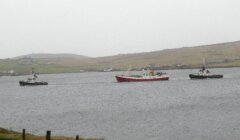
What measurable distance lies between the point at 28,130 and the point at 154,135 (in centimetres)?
1973

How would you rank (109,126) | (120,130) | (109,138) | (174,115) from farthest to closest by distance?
1. (174,115)
2. (109,126)
3. (120,130)
4. (109,138)

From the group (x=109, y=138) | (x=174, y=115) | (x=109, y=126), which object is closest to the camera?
(x=109, y=138)

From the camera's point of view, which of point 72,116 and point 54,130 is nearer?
point 54,130

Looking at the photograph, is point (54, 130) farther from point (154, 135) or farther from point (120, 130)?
point (154, 135)

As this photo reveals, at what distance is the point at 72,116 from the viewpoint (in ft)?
277

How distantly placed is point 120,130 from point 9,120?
2672cm

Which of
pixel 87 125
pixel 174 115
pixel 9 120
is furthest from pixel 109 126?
pixel 9 120

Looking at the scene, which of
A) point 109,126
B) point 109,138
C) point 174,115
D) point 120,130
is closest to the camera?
point 109,138

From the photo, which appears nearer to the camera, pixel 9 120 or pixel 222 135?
pixel 222 135

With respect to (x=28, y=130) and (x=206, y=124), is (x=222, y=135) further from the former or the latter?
(x=28, y=130)

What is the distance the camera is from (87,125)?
71.1 m

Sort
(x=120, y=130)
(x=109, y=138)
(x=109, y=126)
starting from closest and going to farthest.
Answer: (x=109, y=138)
(x=120, y=130)
(x=109, y=126)

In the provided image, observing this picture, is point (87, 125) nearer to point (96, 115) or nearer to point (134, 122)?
point (134, 122)

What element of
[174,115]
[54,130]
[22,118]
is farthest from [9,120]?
[174,115]
